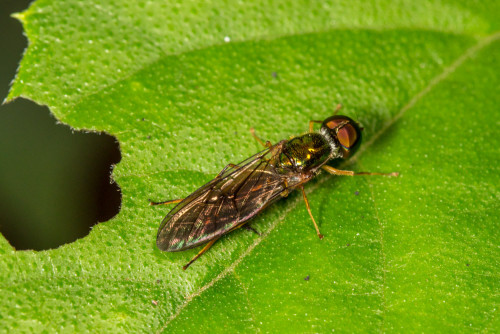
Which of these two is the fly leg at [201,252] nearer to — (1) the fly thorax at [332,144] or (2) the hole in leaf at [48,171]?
(2) the hole in leaf at [48,171]

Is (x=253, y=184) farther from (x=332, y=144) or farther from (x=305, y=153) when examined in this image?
(x=332, y=144)

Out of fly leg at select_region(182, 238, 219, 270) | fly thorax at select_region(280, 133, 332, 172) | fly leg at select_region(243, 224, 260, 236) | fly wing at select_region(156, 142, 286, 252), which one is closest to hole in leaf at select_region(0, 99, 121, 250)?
fly wing at select_region(156, 142, 286, 252)

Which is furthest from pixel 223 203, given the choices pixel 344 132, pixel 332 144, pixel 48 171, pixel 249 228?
pixel 48 171

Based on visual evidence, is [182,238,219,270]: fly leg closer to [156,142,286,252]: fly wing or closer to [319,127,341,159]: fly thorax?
[156,142,286,252]: fly wing

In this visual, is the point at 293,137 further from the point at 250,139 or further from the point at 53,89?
the point at 53,89

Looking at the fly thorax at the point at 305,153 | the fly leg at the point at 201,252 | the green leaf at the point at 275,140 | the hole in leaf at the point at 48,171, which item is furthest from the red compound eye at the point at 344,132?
the hole in leaf at the point at 48,171

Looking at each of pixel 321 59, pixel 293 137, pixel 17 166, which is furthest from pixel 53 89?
pixel 321 59
